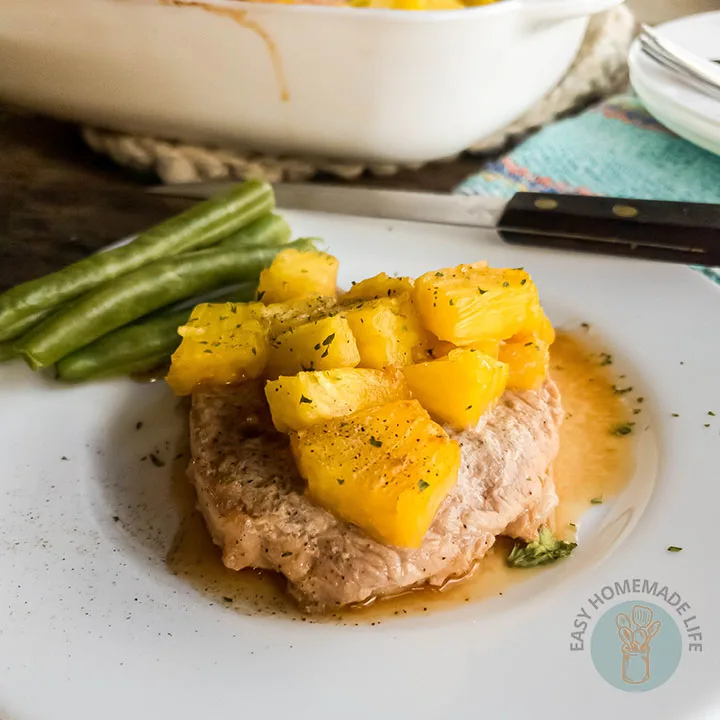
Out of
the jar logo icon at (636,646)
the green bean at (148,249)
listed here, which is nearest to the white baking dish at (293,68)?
the green bean at (148,249)

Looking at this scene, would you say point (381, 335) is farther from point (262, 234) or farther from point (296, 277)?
point (262, 234)

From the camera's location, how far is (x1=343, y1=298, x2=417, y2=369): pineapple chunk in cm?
183

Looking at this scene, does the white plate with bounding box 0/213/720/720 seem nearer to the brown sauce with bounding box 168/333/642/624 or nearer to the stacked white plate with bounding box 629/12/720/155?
the brown sauce with bounding box 168/333/642/624

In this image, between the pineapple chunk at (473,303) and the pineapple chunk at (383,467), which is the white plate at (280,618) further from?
the pineapple chunk at (473,303)

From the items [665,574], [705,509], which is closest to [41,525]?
[665,574]

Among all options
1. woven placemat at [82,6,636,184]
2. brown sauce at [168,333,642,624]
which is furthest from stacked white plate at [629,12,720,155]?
brown sauce at [168,333,642,624]

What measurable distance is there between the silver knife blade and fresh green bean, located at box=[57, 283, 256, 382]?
655 mm

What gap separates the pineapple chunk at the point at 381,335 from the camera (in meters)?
1.83

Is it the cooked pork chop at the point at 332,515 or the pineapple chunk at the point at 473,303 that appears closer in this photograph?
the cooked pork chop at the point at 332,515

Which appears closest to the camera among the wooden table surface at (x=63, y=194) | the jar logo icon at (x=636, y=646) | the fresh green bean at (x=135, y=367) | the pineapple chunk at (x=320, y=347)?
the jar logo icon at (x=636, y=646)

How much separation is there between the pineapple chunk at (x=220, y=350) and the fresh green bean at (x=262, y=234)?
23.3 inches

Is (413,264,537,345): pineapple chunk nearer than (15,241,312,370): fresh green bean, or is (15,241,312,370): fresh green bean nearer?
(413,264,537,345): pineapple chunk

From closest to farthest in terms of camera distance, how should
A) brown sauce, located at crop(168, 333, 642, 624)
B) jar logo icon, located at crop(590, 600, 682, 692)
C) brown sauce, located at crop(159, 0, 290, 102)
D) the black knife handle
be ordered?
jar logo icon, located at crop(590, 600, 682, 692) < brown sauce, located at crop(168, 333, 642, 624) < the black knife handle < brown sauce, located at crop(159, 0, 290, 102)

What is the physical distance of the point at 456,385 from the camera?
175 centimetres
